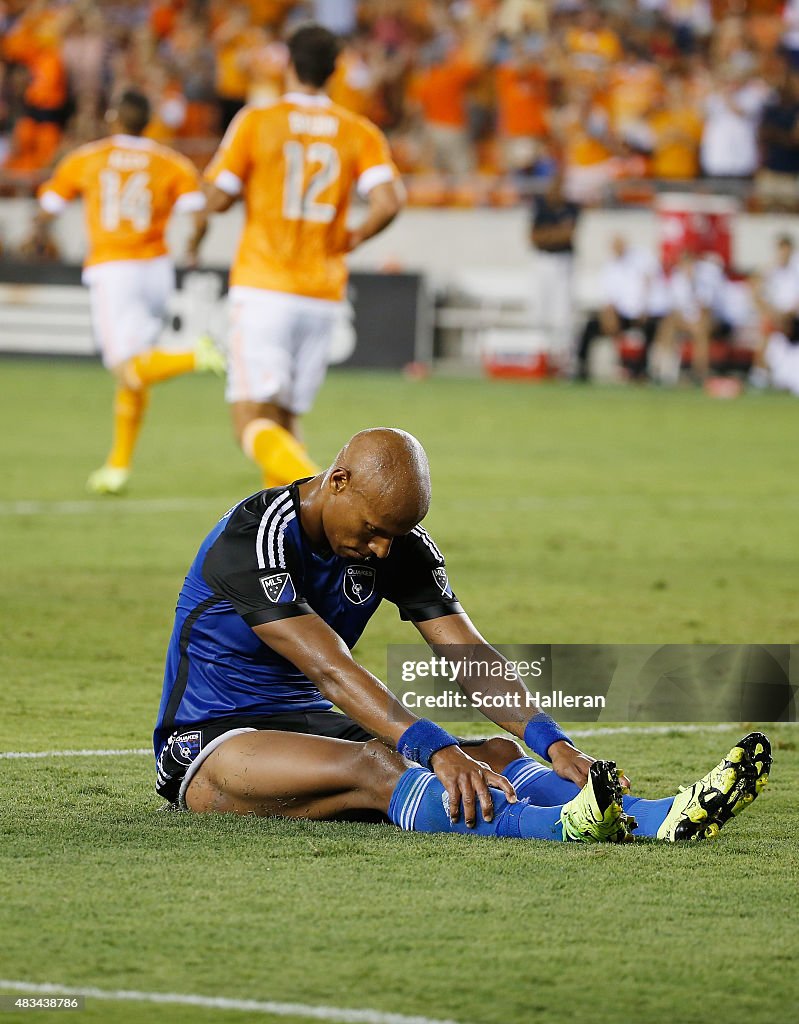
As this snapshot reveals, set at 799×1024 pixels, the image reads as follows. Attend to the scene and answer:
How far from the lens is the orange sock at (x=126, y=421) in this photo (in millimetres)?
12375

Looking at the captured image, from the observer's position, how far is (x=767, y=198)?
24047mm

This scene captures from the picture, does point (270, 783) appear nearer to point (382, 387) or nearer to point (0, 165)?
point (382, 387)

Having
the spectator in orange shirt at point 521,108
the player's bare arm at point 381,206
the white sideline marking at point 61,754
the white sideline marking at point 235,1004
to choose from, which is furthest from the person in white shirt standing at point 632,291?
the white sideline marking at point 235,1004

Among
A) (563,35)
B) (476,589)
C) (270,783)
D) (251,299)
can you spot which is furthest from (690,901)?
(563,35)

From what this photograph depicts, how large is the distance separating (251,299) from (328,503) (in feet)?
18.4

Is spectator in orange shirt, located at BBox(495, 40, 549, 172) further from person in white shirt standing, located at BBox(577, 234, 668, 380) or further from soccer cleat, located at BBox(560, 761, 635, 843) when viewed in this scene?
soccer cleat, located at BBox(560, 761, 635, 843)

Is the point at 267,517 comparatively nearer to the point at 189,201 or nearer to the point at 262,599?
the point at 262,599

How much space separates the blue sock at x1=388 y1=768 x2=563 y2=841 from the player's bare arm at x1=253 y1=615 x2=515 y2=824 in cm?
7

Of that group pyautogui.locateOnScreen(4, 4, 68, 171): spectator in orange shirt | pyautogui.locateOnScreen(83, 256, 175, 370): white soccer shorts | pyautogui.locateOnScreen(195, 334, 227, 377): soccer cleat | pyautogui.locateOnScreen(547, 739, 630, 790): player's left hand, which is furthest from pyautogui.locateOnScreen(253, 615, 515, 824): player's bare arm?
pyautogui.locateOnScreen(4, 4, 68, 171): spectator in orange shirt

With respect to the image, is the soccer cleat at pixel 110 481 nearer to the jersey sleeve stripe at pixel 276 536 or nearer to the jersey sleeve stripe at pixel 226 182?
the jersey sleeve stripe at pixel 226 182

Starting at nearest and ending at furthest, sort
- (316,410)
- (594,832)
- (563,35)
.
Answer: (594,832), (316,410), (563,35)

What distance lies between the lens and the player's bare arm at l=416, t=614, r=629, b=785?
462 cm

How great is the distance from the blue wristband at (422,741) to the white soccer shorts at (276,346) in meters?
5.56

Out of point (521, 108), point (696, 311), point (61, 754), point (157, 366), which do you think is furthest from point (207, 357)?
point (521, 108)
